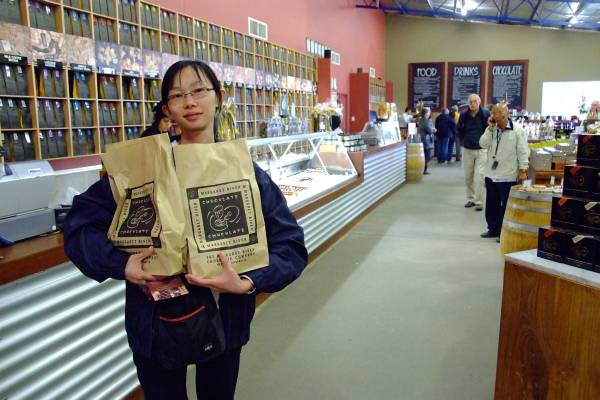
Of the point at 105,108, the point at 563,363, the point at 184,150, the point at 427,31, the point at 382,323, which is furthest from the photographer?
the point at 427,31

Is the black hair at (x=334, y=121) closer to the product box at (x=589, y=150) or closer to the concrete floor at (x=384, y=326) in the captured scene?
the concrete floor at (x=384, y=326)

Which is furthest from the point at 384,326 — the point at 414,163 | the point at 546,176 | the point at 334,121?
the point at 414,163

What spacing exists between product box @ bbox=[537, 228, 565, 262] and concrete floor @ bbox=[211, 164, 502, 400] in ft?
2.83

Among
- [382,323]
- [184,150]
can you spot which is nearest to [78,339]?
[184,150]

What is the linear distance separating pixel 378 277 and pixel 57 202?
2.84m

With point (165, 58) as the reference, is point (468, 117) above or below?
below

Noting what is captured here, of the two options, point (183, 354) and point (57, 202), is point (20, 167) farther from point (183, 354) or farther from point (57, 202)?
point (183, 354)

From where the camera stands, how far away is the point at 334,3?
13.4 meters

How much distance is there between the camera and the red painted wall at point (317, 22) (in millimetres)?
8344

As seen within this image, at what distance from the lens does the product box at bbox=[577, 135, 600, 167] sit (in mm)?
2107


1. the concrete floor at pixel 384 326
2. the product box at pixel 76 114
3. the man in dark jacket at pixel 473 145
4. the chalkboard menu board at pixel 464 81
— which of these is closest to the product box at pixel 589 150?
the concrete floor at pixel 384 326

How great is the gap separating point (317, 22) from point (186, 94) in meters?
11.9

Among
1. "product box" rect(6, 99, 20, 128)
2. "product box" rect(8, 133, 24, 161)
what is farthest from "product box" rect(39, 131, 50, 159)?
"product box" rect(6, 99, 20, 128)

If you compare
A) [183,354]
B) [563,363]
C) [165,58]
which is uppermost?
[165,58]
